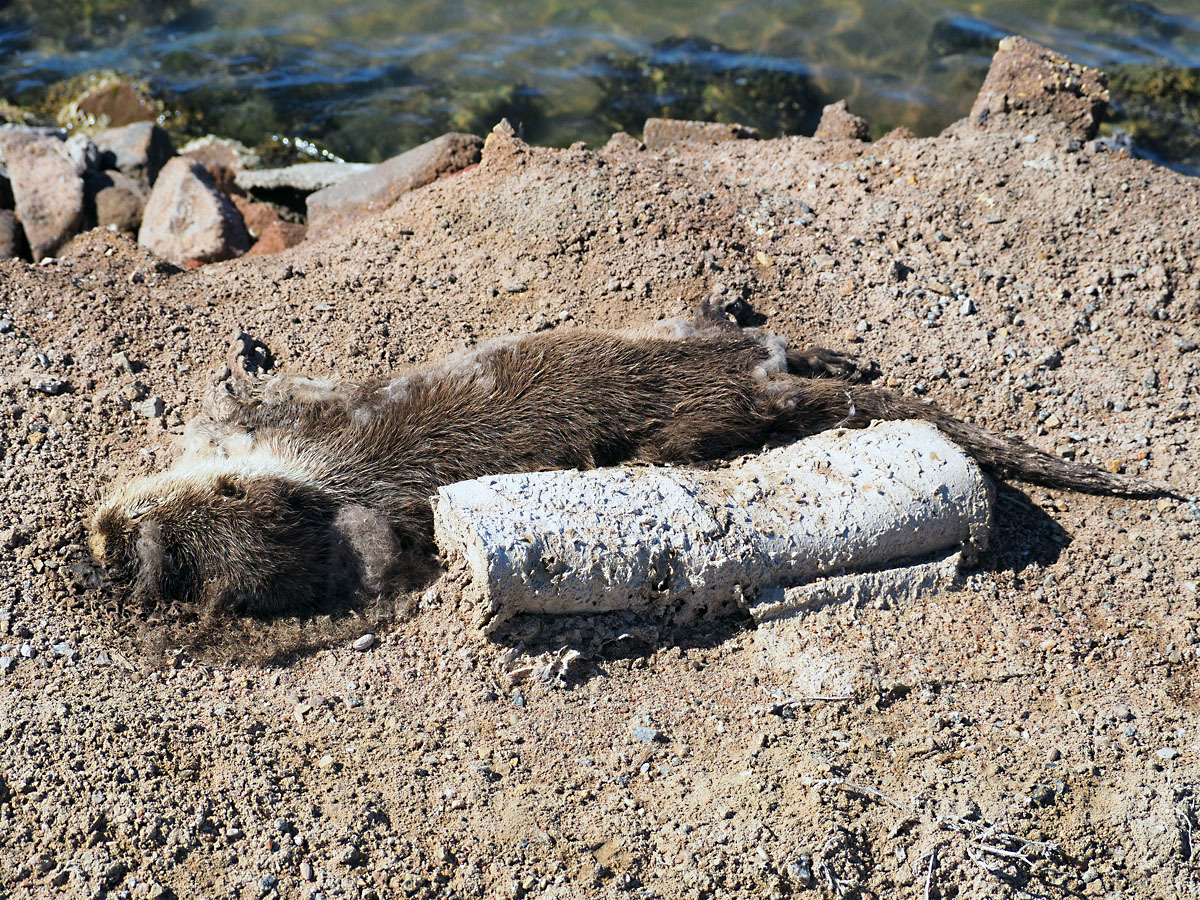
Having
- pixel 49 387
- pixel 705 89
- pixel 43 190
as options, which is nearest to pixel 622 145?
pixel 705 89

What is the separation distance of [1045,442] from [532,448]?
8.69 ft

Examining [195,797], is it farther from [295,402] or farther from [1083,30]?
[1083,30]

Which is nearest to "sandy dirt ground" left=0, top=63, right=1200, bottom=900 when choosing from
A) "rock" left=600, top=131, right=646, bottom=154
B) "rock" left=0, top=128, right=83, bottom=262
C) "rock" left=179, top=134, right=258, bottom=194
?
"rock" left=600, top=131, right=646, bottom=154

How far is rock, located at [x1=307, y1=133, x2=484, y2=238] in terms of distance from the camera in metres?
7.00

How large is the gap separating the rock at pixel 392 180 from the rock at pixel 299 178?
0.81m

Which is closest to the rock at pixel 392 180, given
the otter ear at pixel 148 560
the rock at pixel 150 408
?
the rock at pixel 150 408

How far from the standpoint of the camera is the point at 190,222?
23.0ft

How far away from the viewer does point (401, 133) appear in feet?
32.1

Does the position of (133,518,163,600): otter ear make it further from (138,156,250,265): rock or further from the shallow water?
the shallow water

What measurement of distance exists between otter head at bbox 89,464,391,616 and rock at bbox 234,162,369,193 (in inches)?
160

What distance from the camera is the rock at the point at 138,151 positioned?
809cm

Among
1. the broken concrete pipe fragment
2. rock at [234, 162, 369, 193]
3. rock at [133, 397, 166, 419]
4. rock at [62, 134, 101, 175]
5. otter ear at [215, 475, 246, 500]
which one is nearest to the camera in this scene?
the broken concrete pipe fragment

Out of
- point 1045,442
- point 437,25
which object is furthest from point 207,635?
point 437,25

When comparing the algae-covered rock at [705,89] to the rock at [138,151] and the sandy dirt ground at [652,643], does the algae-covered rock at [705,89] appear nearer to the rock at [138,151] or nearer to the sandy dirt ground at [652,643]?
the sandy dirt ground at [652,643]
